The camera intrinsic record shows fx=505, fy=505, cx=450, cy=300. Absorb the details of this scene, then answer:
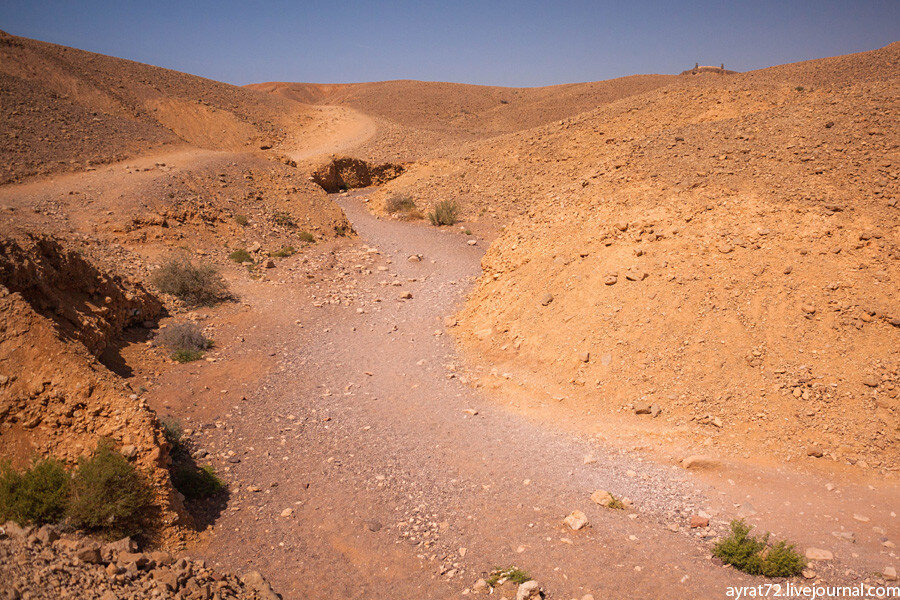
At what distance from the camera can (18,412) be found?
4875 millimetres

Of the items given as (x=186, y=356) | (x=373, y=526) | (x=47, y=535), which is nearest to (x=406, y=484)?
(x=373, y=526)

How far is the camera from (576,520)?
4.78m

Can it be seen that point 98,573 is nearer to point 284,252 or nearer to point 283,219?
point 284,252

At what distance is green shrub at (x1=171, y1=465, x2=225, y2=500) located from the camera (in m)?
5.33

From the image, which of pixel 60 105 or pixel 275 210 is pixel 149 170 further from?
pixel 60 105

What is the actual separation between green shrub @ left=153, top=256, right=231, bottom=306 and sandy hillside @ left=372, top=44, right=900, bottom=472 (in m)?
5.47

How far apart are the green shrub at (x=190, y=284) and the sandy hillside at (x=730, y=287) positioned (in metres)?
5.47

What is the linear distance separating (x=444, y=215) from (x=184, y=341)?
36.1 ft

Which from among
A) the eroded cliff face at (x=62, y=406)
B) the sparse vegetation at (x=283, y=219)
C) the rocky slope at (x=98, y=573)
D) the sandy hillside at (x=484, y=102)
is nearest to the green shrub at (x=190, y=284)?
the eroded cliff face at (x=62, y=406)

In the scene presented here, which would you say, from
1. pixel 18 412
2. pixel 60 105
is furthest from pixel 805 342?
pixel 60 105

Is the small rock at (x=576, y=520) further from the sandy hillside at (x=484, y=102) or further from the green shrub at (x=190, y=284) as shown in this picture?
the sandy hillside at (x=484, y=102)

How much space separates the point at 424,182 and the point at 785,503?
18717mm

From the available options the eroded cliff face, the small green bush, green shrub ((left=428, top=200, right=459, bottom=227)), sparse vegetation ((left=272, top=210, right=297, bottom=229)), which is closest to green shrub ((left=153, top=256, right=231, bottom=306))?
the small green bush

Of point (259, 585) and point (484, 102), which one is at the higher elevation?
point (484, 102)
